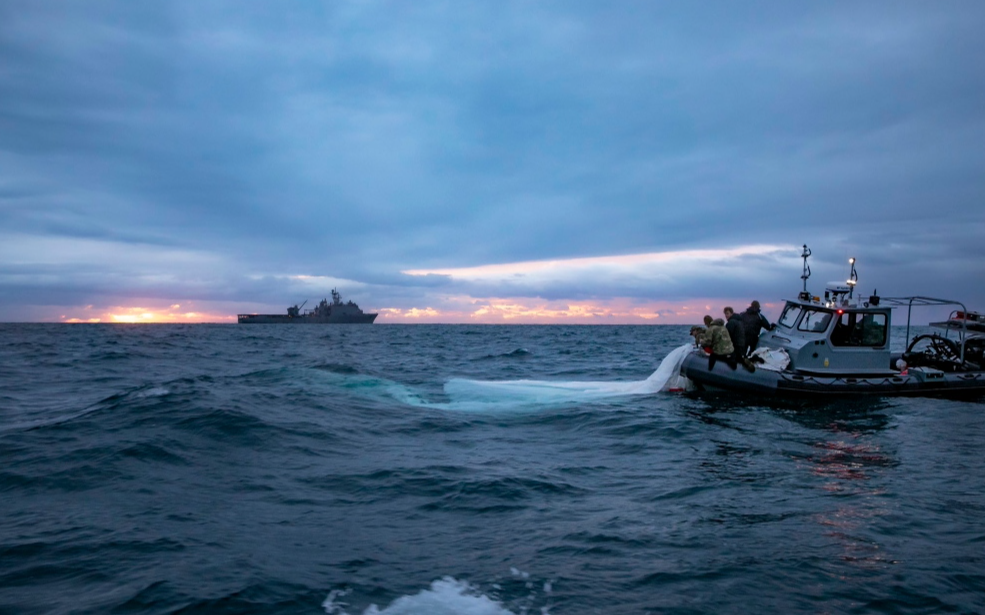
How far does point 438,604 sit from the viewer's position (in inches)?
200

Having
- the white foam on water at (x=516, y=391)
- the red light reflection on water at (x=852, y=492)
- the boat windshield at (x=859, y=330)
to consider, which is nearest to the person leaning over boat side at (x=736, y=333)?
the white foam on water at (x=516, y=391)

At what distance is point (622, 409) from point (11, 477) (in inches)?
455

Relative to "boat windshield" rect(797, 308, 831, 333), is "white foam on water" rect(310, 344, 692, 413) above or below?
below

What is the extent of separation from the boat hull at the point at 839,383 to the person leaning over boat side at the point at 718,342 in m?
0.17

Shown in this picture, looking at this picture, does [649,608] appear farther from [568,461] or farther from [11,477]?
[11,477]

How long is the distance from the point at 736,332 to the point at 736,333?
0.09 feet

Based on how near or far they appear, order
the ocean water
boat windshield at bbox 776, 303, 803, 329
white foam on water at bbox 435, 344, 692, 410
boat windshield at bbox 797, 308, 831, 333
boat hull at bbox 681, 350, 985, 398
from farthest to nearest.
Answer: boat windshield at bbox 776, 303, 803, 329
boat windshield at bbox 797, 308, 831, 333
white foam on water at bbox 435, 344, 692, 410
boat hull at bbox 681, 350, 985, 398
the ocean water

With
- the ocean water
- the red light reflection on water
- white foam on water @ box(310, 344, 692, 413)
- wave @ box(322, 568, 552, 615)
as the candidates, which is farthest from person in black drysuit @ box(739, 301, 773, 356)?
wave @ box(322, 568, 552, 615)

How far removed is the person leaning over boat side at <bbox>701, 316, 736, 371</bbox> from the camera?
16.6 meters

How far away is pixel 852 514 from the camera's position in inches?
282

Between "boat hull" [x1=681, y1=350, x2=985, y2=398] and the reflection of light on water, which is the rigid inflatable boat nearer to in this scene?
"boat hull" [x1=681, y1=350, x2=985, y2=398]

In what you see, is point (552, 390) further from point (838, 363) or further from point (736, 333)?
point (838, 363)

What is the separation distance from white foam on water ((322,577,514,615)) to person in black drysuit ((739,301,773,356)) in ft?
45.2

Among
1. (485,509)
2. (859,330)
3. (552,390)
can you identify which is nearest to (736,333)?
(859,330)
